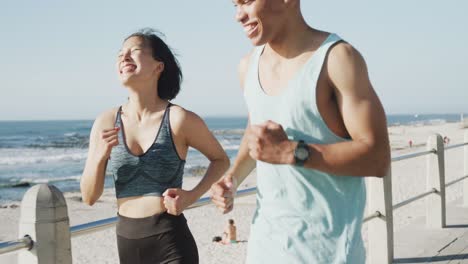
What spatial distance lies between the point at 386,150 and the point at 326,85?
0.77ft

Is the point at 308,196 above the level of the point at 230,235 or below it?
above

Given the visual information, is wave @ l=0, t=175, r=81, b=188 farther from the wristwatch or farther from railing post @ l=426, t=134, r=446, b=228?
the wristwatch

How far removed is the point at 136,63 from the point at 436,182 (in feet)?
16.5

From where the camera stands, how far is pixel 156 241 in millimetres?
2342

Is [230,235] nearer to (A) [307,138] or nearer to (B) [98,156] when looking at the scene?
(B) [98,156]

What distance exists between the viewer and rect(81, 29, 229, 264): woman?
2.34 meters

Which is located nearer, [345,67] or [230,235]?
[345,67]

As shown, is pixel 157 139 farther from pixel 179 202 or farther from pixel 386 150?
pixel 386 150

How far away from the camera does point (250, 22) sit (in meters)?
1.69

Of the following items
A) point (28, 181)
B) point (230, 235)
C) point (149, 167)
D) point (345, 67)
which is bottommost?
point (230, 235)

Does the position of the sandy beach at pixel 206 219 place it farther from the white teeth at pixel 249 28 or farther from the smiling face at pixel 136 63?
the white teeth at pixel 249 28

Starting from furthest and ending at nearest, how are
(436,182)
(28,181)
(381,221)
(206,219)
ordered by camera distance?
(28,181)
(206,219)
(436,182)
(381,221)

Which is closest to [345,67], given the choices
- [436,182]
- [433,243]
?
[433,243]

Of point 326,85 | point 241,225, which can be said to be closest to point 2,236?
point 241,225
